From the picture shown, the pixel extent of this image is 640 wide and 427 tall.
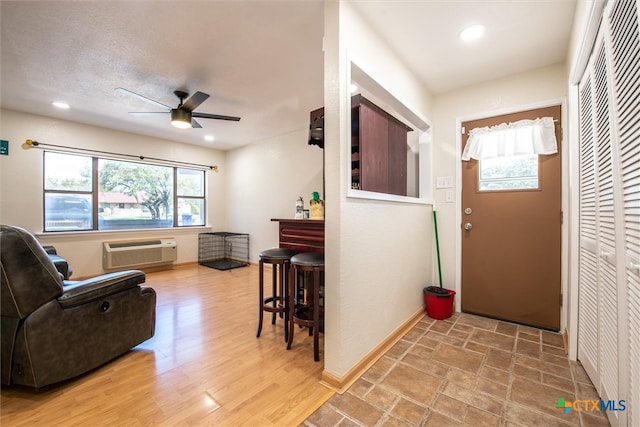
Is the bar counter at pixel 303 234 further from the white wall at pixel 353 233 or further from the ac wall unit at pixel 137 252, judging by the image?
the ac wall unit at pixel 137 252

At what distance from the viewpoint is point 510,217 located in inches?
98.6

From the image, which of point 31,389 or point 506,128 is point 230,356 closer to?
point 31,389

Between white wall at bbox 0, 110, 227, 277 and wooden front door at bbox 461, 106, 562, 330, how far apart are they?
16.7 ft

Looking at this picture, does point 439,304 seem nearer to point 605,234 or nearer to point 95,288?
point 605,234

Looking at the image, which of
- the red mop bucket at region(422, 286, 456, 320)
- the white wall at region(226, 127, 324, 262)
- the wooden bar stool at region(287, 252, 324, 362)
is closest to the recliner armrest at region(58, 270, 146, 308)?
the wooden bar stool at region(287, 252, 324, 362)

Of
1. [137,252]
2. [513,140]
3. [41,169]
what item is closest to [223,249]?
[137,252]

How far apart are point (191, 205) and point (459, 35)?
Answer: 538 cm

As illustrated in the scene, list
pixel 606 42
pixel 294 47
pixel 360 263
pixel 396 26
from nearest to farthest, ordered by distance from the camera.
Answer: pixel 606 42
pixel 360 263
pixel 396 26
pixel 294 47

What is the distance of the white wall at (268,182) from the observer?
14.4ft

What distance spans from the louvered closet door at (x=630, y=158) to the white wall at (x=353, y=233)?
1.18m

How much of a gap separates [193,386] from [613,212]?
2.48m

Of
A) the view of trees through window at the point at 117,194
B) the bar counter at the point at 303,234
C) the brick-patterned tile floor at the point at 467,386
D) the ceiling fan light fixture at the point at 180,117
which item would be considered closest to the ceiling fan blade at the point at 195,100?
the ceiling fan light fixture at the point at 180,117

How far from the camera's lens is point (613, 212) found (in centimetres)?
122

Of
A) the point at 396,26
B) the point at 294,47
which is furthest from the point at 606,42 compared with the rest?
the point at 294,47
